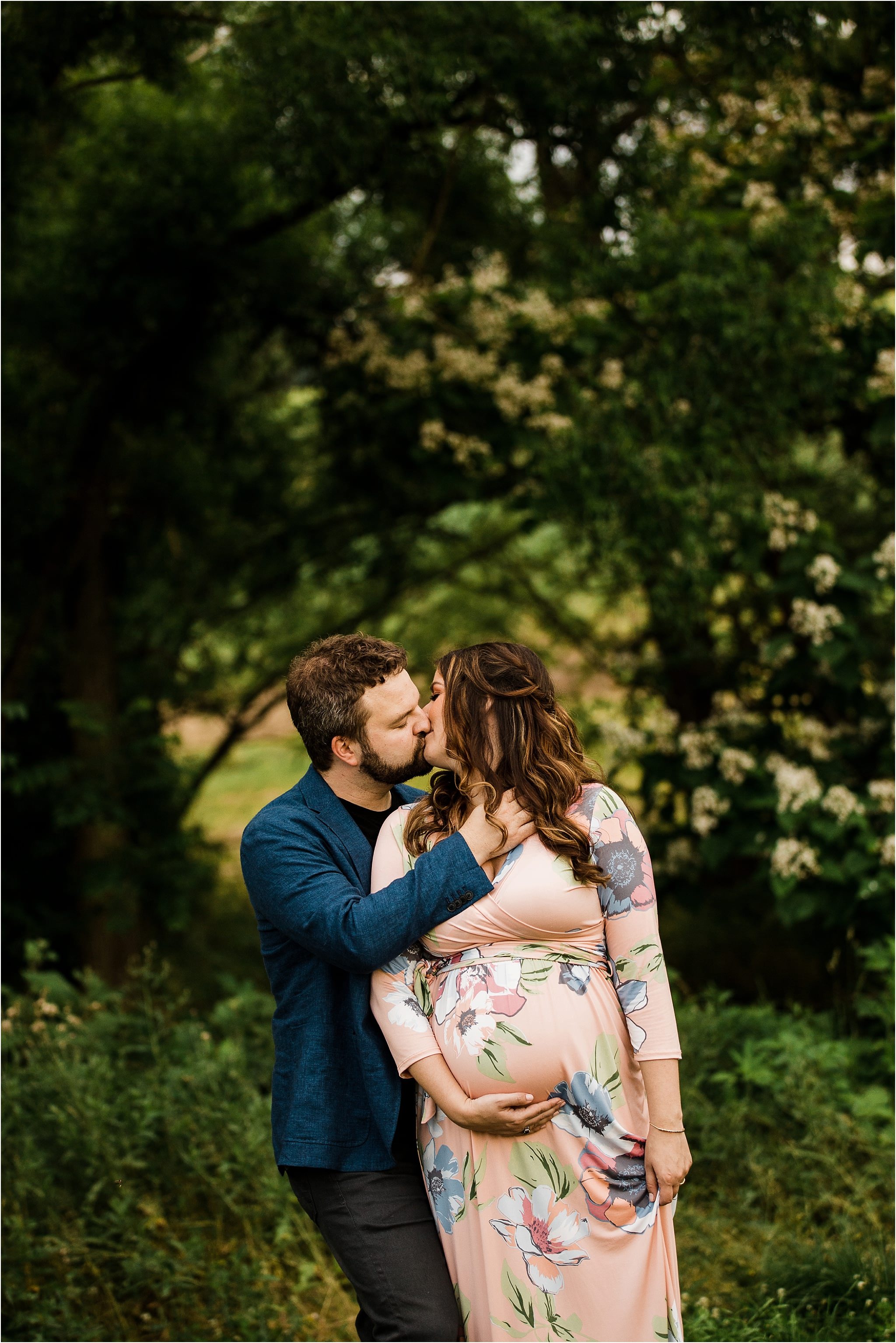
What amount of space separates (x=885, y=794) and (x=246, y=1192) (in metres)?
3.17

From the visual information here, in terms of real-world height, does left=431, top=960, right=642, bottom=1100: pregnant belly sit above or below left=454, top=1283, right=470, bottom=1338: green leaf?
above

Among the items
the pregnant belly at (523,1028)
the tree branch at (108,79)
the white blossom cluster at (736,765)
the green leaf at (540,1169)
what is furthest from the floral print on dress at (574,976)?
the tree branch at (108,79)

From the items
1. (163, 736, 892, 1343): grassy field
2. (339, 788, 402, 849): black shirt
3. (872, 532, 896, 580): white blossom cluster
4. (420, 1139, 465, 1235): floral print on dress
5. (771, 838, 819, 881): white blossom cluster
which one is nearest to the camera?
(420, 1139, 465, 1235): floral print on dress

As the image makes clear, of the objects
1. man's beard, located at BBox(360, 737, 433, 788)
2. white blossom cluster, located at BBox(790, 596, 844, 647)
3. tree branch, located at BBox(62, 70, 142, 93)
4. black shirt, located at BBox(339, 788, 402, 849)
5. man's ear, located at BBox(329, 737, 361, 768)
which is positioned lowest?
black shirt, located at BBox(339, 788, 402, 849)

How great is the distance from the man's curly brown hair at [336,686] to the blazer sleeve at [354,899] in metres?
0.24

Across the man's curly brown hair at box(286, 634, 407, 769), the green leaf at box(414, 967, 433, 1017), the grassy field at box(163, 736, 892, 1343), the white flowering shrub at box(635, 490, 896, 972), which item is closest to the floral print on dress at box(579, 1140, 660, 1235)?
the green leaf at box(414, 967, 433, 1017)

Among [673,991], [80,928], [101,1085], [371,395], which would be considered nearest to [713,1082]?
[673,991]

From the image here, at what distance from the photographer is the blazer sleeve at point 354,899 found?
2082 mm

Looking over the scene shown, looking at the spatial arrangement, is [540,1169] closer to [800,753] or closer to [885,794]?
[885,794]

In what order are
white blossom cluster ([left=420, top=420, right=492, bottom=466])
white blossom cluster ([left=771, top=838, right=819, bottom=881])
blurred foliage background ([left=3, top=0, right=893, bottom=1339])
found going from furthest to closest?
white blossom cluster ([left=420, top=420, right=492, bottom=466]) < white blossom cluster ([left=771, top=838, right=819, bottom=881]) < blurred foliage background ([left=3, top=0, right=893, bottom=1339])

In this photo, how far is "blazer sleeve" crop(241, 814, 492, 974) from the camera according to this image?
6.83 feet

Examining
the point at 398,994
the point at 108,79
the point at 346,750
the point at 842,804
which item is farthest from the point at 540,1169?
the point at 108,79

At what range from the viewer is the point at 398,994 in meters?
2.19

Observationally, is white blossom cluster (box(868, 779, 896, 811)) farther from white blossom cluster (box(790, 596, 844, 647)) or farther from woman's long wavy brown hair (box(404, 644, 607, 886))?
woman's long wavy brown hair (box(404, 644, 607, 886))
